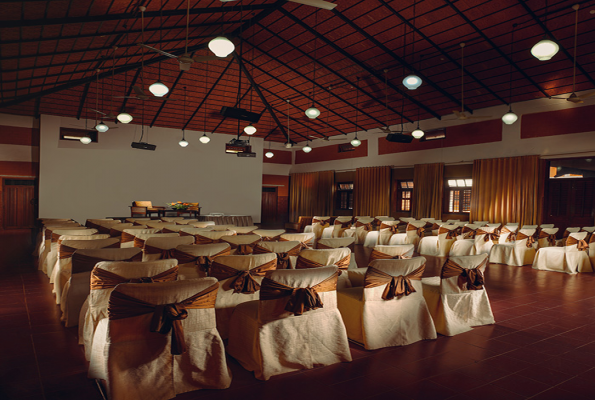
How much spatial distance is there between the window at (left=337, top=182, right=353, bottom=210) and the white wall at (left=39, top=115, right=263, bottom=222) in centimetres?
385

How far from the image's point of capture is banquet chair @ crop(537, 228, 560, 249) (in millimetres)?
Result: 8833

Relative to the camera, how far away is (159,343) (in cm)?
246

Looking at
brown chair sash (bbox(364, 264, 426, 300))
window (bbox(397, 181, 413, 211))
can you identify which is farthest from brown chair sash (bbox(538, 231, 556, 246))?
brown chair sash (bbox(364, 264, 426, 300))

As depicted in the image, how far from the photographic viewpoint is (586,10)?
7664mm

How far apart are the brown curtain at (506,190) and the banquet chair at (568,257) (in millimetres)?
3783

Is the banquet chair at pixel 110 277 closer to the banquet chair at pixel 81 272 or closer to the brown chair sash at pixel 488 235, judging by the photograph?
the banquet chair at pixel 81 272

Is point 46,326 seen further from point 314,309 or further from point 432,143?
point 432,143

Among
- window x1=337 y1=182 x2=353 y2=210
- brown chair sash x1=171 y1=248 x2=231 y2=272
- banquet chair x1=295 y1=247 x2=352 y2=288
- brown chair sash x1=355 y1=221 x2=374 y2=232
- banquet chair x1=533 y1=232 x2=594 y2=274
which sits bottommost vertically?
banquet chair x1=533 y1=232 x2=594 y2=274

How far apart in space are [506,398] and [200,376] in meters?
2.06

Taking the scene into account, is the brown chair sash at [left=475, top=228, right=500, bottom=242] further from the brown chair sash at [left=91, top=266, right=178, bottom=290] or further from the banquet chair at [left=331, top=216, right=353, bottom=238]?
the brown chair sash at [left=91, top=266, right=178, bottom=290]

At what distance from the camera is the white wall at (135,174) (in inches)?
572

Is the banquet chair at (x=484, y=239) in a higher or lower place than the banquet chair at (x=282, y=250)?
lower

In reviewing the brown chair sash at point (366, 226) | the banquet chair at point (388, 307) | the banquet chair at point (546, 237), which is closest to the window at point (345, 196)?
the brown chair sash at point (366, 226)

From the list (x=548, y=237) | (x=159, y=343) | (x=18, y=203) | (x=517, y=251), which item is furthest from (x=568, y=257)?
(x=18, y=203)
